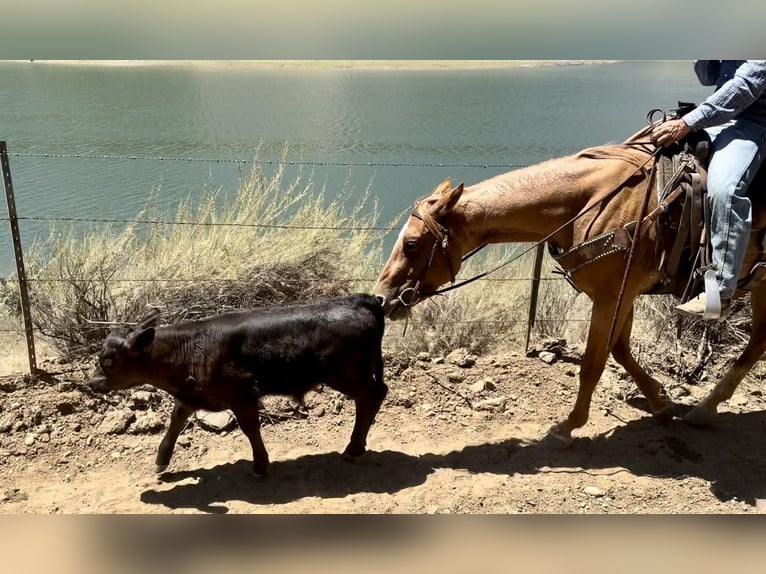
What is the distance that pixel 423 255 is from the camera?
4434mm

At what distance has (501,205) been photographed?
441 cm

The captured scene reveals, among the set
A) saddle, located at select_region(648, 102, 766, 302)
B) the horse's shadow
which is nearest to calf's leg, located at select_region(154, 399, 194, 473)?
the horse's shadow

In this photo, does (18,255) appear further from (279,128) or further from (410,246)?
(279,128)

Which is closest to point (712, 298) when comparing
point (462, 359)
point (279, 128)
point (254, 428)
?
point (462, 359)

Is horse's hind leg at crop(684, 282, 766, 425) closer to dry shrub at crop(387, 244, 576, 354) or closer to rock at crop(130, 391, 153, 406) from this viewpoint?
dry shrub at crop(387, 244, 576, 354)

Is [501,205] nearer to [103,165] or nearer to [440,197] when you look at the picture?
[440,197]

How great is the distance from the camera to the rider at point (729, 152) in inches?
154

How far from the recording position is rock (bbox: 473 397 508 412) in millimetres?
5609

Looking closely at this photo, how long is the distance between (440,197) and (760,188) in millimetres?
1994

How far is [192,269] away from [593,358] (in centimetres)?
406

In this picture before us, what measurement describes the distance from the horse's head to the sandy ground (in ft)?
4.10

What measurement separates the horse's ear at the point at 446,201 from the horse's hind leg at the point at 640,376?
5.92 ft

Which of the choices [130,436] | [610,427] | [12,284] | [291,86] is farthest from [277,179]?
[291,86]

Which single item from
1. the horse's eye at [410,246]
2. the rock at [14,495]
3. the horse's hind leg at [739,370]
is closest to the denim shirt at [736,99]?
the horse's hind leg at [739,370]
